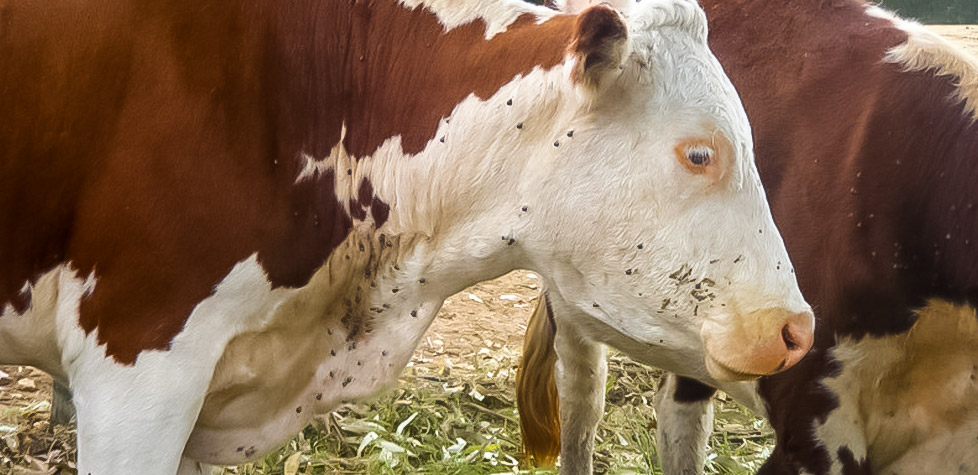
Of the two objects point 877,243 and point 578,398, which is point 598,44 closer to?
point 877,243

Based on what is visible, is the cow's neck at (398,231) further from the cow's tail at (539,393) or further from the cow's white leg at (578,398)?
the cow's tail at (539,393)

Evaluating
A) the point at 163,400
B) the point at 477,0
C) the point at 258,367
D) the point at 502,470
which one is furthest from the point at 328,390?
the point at 502,470

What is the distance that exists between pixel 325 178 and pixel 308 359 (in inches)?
15.1

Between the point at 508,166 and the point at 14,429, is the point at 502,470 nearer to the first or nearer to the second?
the point at 14,429

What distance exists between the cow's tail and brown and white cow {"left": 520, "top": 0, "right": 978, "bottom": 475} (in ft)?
2.88

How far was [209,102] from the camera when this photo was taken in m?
1.96

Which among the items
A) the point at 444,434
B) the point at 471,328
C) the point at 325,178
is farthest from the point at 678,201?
the point at 471,328

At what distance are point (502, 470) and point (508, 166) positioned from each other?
1955mm

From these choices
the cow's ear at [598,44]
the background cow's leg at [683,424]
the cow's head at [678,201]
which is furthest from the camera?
the background cow's leg at [683,424]

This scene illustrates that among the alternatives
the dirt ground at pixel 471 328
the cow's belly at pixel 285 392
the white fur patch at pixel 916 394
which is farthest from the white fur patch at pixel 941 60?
the dirt ground at pixel 471 328

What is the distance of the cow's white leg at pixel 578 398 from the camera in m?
3.53

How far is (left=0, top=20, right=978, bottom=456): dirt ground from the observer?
407 cm

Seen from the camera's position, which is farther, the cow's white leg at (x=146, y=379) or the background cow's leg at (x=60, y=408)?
the background cow's leg at (x=60, y=408)

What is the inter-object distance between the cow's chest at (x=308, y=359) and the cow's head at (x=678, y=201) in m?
0.41
